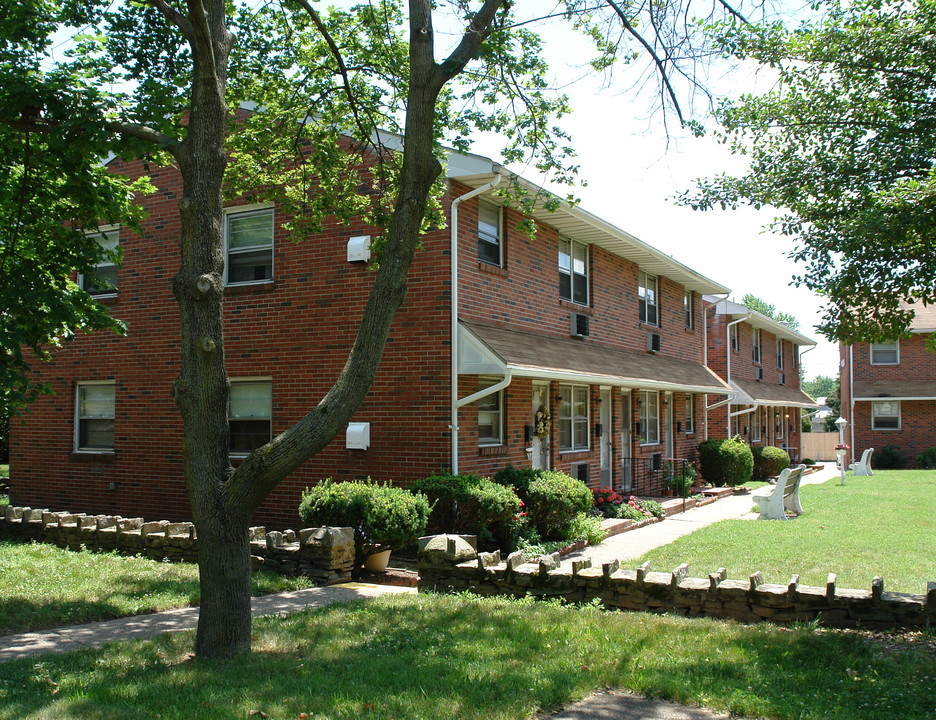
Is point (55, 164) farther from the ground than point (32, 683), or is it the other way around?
point (55, 164)

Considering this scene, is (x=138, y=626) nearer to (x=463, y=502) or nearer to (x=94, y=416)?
(x=463, y=502)

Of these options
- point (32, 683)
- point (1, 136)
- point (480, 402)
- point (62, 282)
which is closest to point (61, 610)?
point (32, 683)

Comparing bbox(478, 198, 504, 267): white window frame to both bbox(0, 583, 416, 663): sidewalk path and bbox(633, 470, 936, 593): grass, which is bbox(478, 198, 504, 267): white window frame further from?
bbox(0, 583, 416, 663): sidewalk path

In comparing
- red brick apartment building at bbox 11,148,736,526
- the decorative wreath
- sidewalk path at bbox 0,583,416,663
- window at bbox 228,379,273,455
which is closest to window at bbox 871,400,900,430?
red brick apartment building at bbox 11,148,736,526

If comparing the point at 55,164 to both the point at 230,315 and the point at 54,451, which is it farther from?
the point at 54,451

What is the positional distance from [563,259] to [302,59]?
22.2 feet

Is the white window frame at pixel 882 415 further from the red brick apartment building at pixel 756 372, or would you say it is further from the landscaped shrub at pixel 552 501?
the landscaped shrub at pixel 552 501

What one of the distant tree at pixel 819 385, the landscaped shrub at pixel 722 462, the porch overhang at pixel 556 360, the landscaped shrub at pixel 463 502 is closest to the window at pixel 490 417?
the porch overhang at pixel 556 360

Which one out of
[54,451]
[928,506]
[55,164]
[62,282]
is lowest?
[928,506]

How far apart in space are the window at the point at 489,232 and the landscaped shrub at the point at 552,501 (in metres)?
3.67

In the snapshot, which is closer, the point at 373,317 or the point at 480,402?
the point at 373,317

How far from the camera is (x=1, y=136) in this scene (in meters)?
8.30

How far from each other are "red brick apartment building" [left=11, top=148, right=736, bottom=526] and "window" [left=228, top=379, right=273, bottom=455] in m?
0.03

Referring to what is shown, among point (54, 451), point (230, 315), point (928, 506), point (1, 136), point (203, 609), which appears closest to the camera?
point (203, 609)
